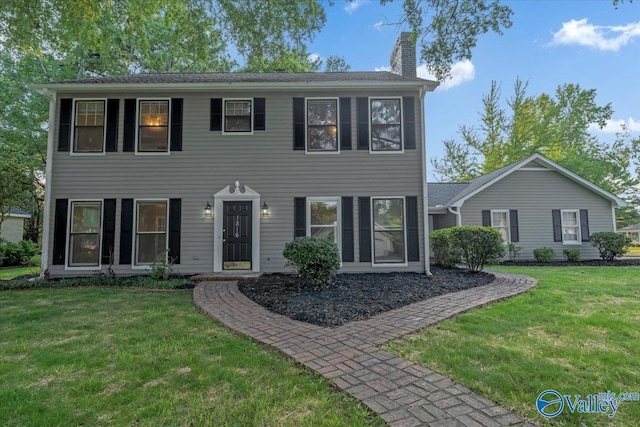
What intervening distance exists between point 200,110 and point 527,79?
22389mm

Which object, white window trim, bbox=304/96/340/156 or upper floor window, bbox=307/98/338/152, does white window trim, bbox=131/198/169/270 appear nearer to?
white window trim, bbox=304/96/340/156

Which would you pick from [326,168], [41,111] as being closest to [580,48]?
[326,168]

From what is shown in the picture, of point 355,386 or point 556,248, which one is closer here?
point 355,386

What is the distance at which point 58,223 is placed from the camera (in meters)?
8.14

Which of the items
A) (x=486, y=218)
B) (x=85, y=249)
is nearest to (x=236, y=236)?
(x=85, y=249)

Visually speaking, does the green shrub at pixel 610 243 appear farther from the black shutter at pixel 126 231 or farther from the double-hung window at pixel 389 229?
the black shutter at pixel 126 231

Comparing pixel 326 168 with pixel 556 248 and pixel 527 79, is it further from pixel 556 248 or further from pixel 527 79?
pixel 527 79

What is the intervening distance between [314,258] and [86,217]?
6.63m

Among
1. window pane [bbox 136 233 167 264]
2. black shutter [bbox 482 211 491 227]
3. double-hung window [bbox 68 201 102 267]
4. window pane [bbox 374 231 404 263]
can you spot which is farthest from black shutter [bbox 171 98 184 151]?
black shutter [bbox 482 211 491 227]

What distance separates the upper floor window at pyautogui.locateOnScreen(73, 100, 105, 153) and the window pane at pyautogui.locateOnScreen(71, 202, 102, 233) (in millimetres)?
1471

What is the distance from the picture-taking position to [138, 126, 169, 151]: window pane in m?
8.53

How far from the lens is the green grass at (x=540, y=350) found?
2.46 metres

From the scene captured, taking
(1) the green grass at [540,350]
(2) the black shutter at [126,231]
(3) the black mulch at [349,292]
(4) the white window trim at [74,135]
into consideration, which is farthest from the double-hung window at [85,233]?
Answer: (1) the green grass at [540,350]

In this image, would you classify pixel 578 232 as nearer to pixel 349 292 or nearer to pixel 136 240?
pixel 349 292
